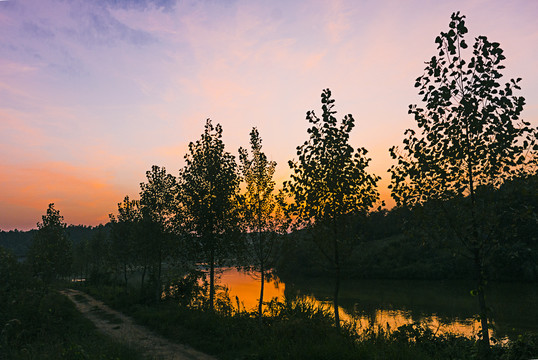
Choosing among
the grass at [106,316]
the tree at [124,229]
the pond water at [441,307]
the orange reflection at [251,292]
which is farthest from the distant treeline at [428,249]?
the tree at [124,229]

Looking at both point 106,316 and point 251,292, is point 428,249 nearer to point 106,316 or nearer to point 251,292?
point 251,292

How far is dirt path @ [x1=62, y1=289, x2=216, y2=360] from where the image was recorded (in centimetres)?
1252

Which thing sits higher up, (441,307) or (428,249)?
(428,249)

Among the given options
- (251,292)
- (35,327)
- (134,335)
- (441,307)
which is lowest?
(251,292)

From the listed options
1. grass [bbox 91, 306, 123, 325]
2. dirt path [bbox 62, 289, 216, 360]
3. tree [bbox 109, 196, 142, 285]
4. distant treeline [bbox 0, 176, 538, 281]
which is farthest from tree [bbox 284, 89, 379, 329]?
tree [bbox 109, 196, 142, 285]

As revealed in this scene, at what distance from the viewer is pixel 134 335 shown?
52.0ft

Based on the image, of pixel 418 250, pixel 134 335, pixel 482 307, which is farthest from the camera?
pixel 418 250

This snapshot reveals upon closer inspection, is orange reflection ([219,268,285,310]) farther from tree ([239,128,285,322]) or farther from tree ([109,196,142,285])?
tree ([109,196,142,285])

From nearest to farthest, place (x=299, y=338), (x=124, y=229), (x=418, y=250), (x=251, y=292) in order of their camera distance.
→ (x=299, y=338), (x=124, y=229), (x=251, y=292), (x=418, y=250)

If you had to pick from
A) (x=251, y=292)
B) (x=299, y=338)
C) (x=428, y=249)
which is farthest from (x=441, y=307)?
(x=299, y=338)

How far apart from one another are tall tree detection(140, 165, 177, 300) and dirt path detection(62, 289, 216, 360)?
454 cm

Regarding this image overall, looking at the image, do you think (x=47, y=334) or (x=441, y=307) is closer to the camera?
(x=47, y=334)

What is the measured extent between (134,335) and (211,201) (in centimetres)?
840

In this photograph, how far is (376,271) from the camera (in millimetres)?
60656
